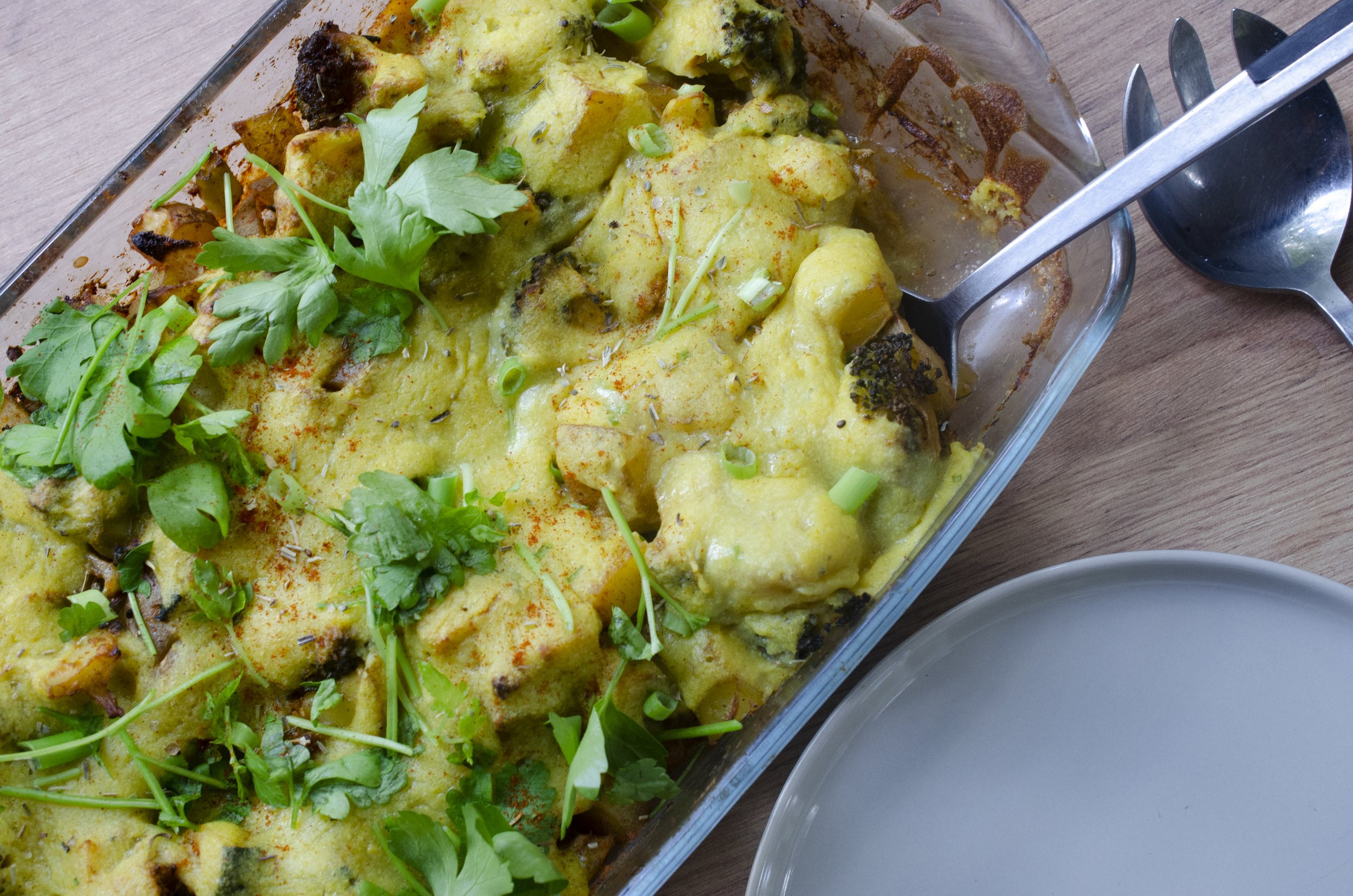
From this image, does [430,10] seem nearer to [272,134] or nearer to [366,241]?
[272,134]

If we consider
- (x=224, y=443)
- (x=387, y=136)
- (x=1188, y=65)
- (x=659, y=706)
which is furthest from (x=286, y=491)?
(x=1188, y=65)

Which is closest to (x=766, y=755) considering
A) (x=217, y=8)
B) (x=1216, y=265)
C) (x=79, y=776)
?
(x=79, y=776)

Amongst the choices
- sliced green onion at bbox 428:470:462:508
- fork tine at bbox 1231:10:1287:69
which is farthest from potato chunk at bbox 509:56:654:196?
fork tine at bbox 1231:10:1287:69

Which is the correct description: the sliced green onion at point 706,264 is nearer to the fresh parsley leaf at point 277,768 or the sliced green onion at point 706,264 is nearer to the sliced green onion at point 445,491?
the sliced green onion at point 445,491

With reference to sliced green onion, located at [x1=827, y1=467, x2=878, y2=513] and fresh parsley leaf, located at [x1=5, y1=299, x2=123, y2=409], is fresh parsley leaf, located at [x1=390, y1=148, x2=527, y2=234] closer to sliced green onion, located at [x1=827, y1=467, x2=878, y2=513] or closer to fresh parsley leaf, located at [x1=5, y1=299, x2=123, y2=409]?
fresh parsley leaf, located at [x1=5, y1=299, x2=123, y2=409]

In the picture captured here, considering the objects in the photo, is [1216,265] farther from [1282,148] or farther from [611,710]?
[611,710]

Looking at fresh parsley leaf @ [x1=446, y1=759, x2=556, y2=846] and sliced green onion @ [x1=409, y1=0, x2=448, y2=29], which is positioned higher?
sliced green onion @ [x1=409, y1=0, x2=448, y2=29]
